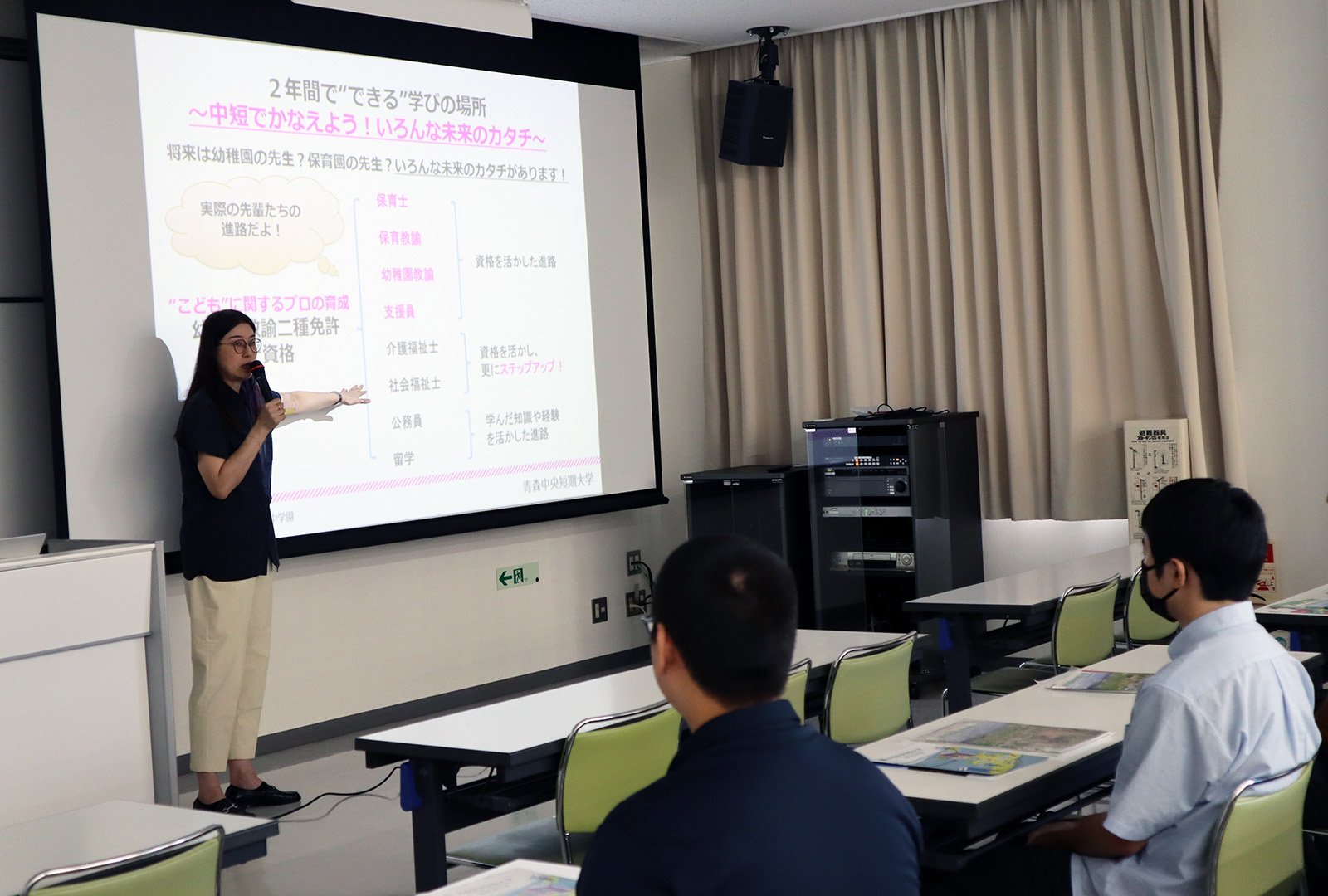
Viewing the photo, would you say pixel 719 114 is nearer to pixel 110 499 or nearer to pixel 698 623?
pixel 110 499

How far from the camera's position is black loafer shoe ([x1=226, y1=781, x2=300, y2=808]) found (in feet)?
15.1

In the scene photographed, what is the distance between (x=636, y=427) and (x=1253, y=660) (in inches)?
191

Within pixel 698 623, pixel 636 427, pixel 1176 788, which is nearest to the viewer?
pixel 698 623

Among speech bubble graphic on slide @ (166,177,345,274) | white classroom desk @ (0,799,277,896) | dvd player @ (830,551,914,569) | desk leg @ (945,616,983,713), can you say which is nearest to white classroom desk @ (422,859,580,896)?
white classroom desk @ (0,799,277,896)

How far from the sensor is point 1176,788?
2.07 m

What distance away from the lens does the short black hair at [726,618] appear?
4.33ft

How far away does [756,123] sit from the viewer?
6.95 metres

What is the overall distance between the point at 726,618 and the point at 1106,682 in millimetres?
1995

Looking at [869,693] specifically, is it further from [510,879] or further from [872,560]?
[872,560]

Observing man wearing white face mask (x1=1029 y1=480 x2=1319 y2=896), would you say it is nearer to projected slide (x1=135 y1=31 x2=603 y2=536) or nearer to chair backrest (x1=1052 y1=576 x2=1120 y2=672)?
chair backrest (x1=1052 y1=576 x2=1120 y2=672)

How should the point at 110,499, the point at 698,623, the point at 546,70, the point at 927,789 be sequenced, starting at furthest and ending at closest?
the point at 546,70 < the point at 110,499 < the point at 927,789 < the point at 698,623

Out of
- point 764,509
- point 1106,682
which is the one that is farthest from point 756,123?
point 1106,682

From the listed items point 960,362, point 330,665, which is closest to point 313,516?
point 330,665

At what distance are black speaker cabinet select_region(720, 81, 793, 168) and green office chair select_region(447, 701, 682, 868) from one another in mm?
4569
